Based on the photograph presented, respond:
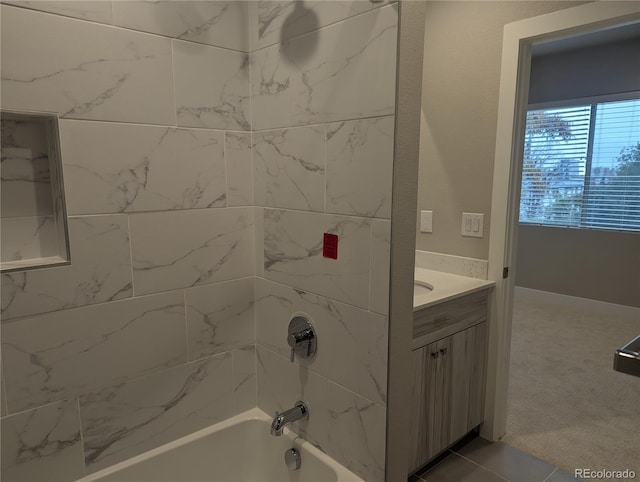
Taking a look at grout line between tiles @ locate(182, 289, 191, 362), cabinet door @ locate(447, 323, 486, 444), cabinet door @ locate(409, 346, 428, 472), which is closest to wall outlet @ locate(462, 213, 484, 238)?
cabinet door @ locate(447, 323, 486, 444)

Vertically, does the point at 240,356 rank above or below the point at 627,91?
below

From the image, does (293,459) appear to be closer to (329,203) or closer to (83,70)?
(329,203)

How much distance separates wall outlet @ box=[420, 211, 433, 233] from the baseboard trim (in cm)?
314

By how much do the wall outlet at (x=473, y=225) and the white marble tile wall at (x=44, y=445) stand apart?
1.98m

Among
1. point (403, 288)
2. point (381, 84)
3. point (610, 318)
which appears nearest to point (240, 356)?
point (403, 288)

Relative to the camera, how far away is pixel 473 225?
230 centimetres

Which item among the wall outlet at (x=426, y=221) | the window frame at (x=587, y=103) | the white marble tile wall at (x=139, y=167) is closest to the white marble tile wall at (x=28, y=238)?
the white marble tile wall at (x=139, y=167)

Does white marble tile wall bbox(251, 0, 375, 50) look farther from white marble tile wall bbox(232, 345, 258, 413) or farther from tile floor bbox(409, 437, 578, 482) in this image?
tile floor bbox(409, 437, 578, 482)

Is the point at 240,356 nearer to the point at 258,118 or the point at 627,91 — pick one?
the point at 258,118

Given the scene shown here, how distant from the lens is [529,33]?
6.51 feet

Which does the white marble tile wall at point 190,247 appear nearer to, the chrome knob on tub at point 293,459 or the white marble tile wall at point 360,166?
the white marble tile wall at point 360,166

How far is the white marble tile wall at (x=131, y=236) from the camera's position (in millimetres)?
1255

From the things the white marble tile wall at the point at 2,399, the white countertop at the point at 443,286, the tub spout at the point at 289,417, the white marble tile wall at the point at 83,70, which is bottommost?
the tub spout at the point at 289,417

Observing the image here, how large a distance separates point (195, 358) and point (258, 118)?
0.99 m
